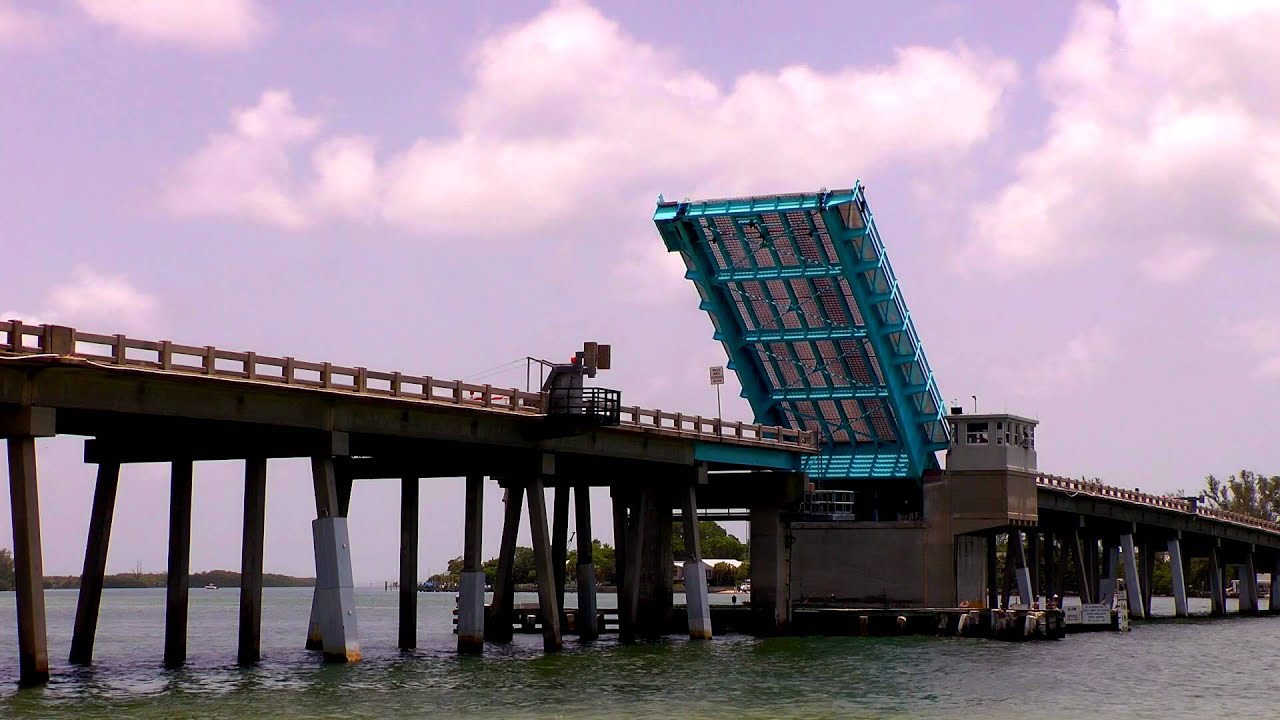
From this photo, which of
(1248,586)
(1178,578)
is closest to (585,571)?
(1178,578)

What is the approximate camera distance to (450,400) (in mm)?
46688

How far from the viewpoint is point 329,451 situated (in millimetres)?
42688

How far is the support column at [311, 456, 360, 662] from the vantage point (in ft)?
139

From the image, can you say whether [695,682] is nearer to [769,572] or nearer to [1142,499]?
[769,572]

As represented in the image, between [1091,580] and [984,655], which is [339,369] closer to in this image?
[984,655]

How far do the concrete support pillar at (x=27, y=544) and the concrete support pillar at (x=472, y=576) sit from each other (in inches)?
586

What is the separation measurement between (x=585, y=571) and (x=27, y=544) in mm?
26966

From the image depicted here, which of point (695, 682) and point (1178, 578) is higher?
point (1178, 578)

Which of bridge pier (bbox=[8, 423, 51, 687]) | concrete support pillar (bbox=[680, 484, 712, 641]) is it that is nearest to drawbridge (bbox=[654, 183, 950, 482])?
concrete support pillar (bbox=[680, 484, 712, 641])

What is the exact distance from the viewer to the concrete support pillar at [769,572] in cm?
6444

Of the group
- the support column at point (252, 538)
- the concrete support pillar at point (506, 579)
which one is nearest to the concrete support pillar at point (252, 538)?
the support column at point (252, 538)

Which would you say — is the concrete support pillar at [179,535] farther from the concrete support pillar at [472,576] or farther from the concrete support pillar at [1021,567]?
the concrete support pillar at [1021,567]

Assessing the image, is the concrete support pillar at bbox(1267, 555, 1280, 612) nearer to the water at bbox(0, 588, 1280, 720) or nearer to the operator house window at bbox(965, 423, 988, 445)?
the operator house window at bbox(965, 423, 988, 445)

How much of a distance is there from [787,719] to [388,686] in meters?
10.8
